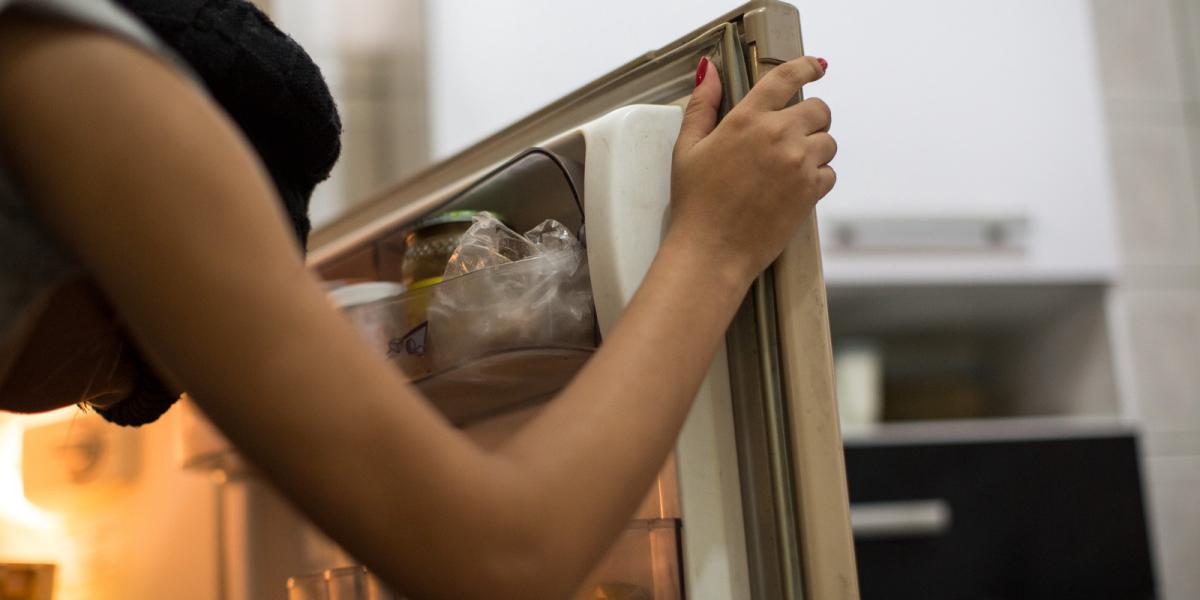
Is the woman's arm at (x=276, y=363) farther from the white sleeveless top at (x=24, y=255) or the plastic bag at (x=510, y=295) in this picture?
the plastic bag at (x=510, y=295)

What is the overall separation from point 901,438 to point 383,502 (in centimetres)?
133

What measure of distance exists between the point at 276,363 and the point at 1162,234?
2204mm

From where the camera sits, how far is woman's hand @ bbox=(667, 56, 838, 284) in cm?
62

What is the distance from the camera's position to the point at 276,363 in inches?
17.1

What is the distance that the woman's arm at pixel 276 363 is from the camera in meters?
0.42

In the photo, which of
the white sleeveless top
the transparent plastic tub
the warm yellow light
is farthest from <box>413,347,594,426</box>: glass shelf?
the warm yellow light

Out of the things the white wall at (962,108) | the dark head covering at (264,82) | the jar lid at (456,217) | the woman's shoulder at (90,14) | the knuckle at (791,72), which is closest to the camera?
the woman's shoulder at (90,14)

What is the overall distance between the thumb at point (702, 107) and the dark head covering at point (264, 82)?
220 millimetres

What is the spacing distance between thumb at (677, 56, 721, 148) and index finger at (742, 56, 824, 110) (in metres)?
0.03

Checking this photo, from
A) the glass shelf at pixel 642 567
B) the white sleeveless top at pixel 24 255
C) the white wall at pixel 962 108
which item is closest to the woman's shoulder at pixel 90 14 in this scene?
the white sleeveless top at pixel 24 255

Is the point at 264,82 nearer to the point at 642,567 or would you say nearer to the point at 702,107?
the point at 702,107

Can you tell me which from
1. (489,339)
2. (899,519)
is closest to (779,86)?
(489,339)

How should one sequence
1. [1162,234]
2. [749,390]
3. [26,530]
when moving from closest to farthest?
[749,390] → [26,530] → [1162,234]

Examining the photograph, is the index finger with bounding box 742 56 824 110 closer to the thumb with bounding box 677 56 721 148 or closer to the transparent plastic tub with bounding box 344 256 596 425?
the thumb with bounding box 677 56 721 148
